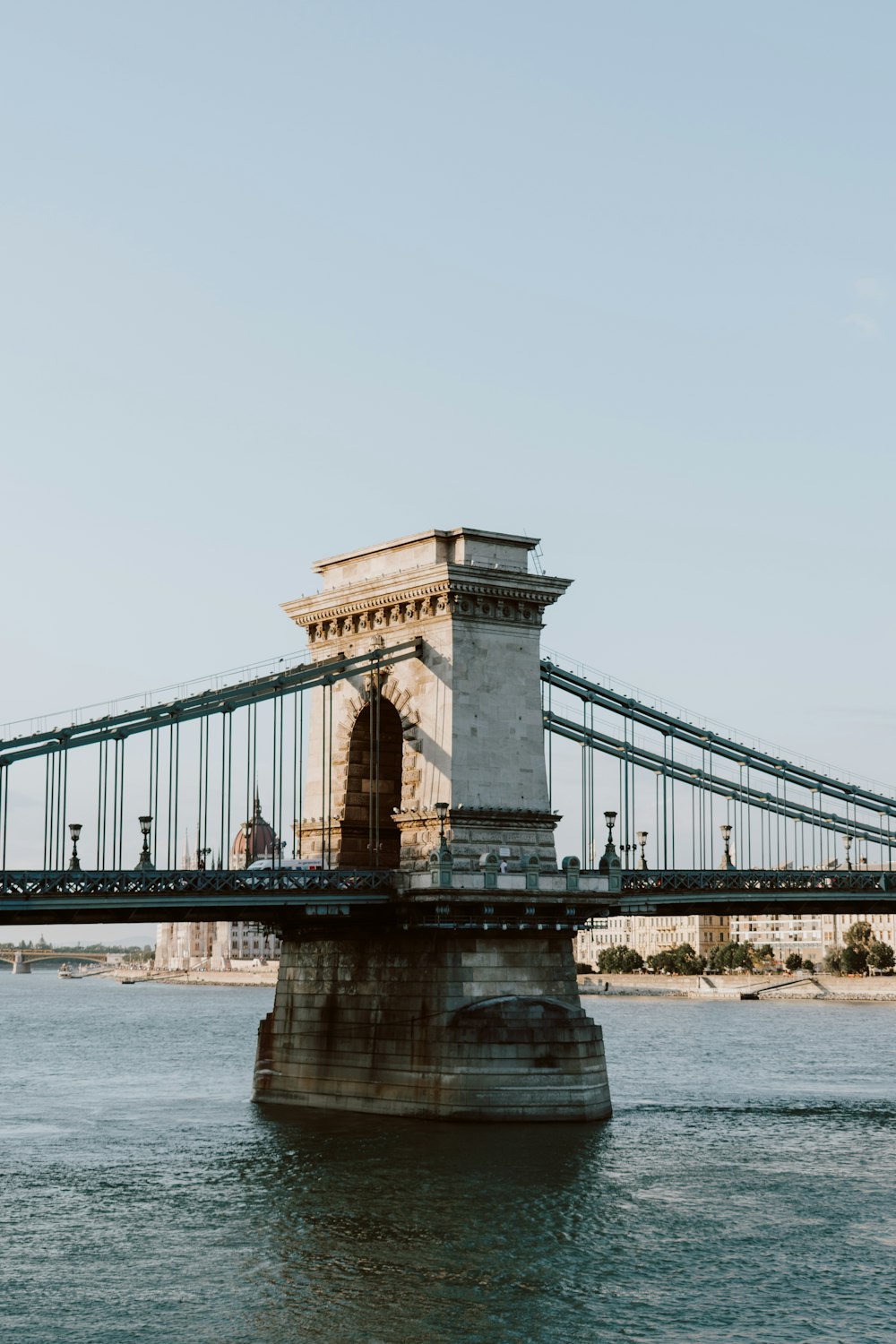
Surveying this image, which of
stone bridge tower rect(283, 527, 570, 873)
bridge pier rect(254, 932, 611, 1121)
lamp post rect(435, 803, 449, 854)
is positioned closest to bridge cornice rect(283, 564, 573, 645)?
stone bridge tower rect(283, 527, 570, 873)

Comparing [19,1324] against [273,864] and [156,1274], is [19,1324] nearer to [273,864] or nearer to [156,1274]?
[156,1274]

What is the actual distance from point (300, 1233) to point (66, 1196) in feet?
27.1

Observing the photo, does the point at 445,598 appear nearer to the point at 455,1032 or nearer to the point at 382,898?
the point at 382,898

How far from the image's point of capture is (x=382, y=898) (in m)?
62.6

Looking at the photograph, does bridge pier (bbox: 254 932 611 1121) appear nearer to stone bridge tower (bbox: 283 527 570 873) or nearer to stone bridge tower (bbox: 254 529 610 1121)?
stone bridge tower (bbox: 254 529 610 1121)

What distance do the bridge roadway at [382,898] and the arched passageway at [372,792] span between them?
4.01 metres

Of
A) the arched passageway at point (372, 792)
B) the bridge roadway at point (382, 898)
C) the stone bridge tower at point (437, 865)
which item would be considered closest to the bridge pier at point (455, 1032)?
the stone bridge tower at point (437, 865)

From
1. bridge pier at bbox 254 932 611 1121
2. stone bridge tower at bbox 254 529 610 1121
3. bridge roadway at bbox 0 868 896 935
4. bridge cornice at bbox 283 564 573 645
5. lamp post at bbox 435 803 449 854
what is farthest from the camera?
bridge cornice at bbox 283 564 573 645

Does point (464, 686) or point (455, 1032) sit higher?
point (464, 686)

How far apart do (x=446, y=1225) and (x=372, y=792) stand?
25.1m

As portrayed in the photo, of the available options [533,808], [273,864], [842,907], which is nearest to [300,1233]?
[273,864]

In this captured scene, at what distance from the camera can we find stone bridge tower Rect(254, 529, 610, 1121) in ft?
202

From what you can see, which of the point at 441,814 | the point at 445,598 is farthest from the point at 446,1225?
the point at 445,598

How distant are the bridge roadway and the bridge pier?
3.62ft
